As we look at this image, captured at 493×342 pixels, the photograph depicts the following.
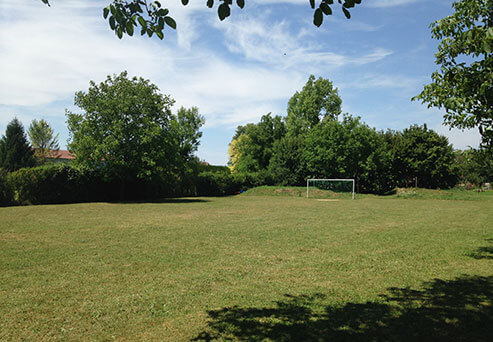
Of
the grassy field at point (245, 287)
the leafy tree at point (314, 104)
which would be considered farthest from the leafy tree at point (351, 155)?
the grassy field at point (245, 287)

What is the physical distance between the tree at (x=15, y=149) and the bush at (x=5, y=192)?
1943 cm

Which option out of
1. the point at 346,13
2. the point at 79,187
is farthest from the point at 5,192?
the point at 346,13

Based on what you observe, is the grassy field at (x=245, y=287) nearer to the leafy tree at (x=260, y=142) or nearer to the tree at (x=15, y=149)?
the tree at (x=15, y=149)

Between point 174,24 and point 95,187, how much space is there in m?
27.3

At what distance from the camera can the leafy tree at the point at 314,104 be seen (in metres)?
50.8

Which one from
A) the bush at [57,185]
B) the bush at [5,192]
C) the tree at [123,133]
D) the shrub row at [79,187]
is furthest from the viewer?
the tree at [123,133]

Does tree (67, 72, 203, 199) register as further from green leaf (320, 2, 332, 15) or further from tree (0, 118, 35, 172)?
green leaf (320, 2, 332, 15)

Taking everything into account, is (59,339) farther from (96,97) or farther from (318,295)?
(96,97)

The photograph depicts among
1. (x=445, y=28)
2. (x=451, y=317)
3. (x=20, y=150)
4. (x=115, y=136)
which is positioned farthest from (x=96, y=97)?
(x=451, y=317)

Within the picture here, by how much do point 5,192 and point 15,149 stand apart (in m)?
20.3

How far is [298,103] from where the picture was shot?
52.2 m

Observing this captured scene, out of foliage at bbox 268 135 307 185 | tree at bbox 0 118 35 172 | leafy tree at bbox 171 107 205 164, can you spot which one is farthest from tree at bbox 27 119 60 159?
foliage at bbox 268 135 307 185

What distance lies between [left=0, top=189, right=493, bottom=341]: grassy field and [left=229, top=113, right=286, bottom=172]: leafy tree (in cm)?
4424

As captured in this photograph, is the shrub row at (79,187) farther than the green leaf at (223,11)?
Yes
